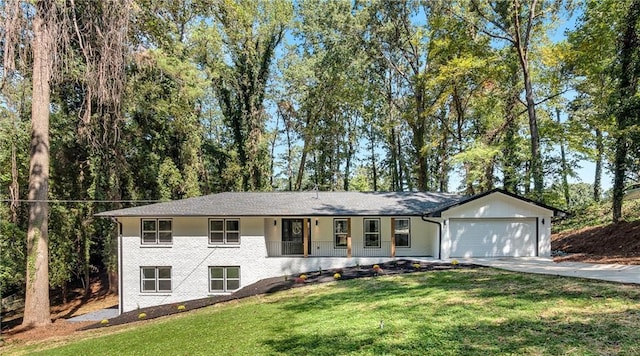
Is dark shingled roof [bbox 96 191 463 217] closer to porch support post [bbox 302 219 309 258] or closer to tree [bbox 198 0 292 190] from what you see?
porch support post [bbox 302 219 309 258]

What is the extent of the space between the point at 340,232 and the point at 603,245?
11315 mm

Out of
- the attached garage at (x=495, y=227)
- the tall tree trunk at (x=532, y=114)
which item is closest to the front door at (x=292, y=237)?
the attached garage at (x=495, y=227)

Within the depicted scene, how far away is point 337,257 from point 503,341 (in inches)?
444

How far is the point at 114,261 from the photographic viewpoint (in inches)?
846

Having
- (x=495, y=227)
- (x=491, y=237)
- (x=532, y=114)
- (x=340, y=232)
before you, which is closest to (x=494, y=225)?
(x=495, y=227)

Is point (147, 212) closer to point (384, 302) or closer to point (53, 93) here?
point (53, 93)

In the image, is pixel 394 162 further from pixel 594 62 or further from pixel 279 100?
pixel 594 62

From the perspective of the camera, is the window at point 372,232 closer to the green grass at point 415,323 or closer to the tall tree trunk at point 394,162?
the green grass at point 415,323

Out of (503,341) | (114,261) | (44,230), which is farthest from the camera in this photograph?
(114,261)

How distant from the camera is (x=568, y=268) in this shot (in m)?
11.7

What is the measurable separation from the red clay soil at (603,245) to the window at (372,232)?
7298mm

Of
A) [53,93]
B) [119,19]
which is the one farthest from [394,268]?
[53,93]

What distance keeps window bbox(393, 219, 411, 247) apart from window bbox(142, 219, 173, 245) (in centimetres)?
1048

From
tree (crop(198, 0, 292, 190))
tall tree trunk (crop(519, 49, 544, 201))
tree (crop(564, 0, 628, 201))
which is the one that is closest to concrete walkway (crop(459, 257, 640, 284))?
tall tree trunk (crop(519, 49, 544, 201))
